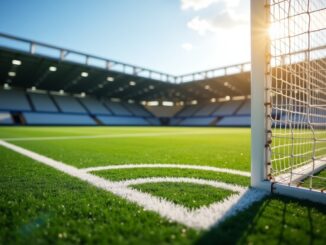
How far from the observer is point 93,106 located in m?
45.2

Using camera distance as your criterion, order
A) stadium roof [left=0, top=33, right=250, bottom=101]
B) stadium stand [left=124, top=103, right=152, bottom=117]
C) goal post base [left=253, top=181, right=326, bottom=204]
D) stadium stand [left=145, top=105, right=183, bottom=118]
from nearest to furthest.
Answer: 1. goal post base [left=253, top=181, right=326, bottom=204]
2. stadium roof [left=0, top=33, right=250, bottom=101]
3. stadium stand [left=124, top=103, right=152, bottom=117]
4. stadium stand [left=145, top=105, right=183, bottom=118]

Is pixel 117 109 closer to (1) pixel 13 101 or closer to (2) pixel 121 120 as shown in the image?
(2) pixel 121 120

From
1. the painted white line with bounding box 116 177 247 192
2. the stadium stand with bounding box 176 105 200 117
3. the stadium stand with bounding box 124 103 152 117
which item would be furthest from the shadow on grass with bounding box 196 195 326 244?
the stadium stand with bounding box 176 105 200 117

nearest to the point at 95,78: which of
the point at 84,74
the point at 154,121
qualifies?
the point at 84,74

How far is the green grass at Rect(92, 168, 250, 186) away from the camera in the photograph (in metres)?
3.32

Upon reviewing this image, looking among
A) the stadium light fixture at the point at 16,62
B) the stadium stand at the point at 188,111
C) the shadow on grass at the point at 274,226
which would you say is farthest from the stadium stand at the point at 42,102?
the shadow on grass at the point at 274,226

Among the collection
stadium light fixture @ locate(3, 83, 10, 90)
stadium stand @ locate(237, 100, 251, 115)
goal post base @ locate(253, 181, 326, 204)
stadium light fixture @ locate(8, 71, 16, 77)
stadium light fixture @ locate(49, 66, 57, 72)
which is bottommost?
goal post base @ locate(253, 181, 326, 204)

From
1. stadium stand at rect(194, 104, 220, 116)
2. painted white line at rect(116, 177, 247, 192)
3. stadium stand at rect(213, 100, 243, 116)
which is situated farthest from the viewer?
stadium stand at rect(194, 104, 220, 116)

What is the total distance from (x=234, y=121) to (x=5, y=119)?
35.4m

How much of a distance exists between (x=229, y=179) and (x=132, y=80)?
3370cm

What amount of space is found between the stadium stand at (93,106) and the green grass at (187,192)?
42.5 m

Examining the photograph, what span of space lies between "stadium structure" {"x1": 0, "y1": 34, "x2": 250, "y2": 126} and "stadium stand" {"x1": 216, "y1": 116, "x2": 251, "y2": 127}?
0.60 ft

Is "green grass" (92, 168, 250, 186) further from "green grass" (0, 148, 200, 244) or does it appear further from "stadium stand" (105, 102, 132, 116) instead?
"stadium stand" (105, 102, 132, 116)

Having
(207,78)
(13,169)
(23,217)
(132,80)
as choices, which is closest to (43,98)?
(132,80)
